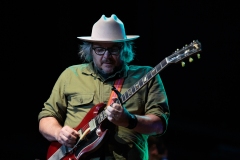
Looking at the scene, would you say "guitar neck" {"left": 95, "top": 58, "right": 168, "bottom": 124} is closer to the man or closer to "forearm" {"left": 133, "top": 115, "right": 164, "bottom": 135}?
the man

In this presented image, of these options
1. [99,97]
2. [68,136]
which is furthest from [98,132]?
[99,97]

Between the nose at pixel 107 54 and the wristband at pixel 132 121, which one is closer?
the wristband at pixel 132 121

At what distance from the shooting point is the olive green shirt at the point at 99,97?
10.4ft

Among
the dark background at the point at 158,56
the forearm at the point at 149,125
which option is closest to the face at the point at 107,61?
the forearm at the point at 149,125

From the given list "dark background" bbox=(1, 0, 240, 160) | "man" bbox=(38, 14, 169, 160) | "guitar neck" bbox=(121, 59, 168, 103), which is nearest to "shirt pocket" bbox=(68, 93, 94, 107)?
"man" bbox=(38, 14, 169, 160)

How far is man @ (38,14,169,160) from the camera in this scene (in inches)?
122

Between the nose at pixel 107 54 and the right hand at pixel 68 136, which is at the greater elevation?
the nose at pixel 107 54

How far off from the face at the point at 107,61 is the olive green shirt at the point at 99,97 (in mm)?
58

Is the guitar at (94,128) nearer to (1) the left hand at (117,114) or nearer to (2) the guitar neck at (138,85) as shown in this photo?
(2) the guitar neck at (138,85)

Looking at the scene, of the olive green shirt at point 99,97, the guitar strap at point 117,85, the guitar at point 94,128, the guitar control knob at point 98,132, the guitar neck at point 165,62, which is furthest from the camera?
the guitar strap at point 117,85

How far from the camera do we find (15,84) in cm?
587

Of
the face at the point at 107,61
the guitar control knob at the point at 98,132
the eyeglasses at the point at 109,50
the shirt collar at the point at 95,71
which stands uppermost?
the eyeglasses at the point at 109,50

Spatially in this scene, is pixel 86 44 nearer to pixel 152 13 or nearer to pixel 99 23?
pixel 99 23

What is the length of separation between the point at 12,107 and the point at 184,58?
384cm
